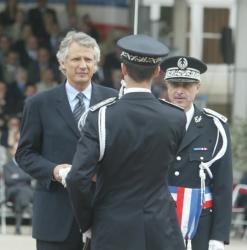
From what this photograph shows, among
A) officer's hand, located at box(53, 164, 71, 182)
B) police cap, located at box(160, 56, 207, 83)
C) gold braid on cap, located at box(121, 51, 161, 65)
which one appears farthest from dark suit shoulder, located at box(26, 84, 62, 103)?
gold braid on cap, located at box(121, 51, 161, 65)

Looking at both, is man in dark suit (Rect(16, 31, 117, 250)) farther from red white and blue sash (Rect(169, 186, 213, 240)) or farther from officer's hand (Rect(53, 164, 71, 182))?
red white and blue sash (Rect(169, 186, 213, 240))

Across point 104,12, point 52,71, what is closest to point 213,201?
point 52,71

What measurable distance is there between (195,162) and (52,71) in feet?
32.5

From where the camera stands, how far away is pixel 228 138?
19.1 feet

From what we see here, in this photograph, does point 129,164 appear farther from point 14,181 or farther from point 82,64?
point 14,181

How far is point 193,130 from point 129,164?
109 cm

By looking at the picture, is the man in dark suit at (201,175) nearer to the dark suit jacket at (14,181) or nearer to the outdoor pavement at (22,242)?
the outdoor pavement at (22,242)

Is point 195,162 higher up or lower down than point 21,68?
higher up

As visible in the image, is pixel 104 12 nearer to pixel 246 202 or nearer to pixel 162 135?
pixel 246 202

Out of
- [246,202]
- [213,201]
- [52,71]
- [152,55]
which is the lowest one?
[246,202]

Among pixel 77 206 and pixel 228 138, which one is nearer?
Answer: pixel 77 206

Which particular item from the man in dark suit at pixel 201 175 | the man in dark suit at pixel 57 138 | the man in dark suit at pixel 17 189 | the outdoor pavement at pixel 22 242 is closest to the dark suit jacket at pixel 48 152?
the man in dark suit at pixel 57 138

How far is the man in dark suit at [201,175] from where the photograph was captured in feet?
18.8

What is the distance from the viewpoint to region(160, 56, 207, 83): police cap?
5.88m
